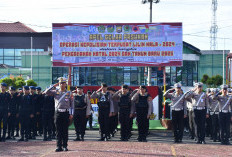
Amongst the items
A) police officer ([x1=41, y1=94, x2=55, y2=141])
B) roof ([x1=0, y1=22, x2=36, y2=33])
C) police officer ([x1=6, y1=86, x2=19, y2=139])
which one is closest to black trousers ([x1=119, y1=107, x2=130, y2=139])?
police officer ([x1=41, y1=94, x2=55, y2=141])

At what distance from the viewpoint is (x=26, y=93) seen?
15.5m

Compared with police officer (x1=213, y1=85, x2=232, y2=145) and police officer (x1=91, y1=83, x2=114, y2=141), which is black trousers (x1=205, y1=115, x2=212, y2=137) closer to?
police officer (x1=213, y1=85, x2=232, y2=145)

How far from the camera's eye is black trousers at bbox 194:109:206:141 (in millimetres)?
14710

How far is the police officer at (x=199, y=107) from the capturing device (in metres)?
14.7

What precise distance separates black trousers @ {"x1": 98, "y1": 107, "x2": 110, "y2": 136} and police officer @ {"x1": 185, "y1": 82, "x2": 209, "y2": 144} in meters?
2.84

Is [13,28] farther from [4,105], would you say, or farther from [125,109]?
[125,109]

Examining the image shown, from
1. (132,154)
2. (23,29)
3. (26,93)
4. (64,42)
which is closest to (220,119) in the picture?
(132,154)

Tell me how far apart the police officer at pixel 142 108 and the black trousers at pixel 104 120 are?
1.06 meters

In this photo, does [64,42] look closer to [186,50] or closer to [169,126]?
[169,126]

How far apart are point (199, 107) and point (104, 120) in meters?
3.31

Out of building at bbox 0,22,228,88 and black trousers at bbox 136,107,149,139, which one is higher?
building at bbox 0,22,228,88

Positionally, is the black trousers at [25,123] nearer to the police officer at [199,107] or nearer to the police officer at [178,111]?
the police officer at [178,111]

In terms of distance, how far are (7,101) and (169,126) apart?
6.71m

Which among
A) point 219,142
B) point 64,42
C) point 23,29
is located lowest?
point 219,142
